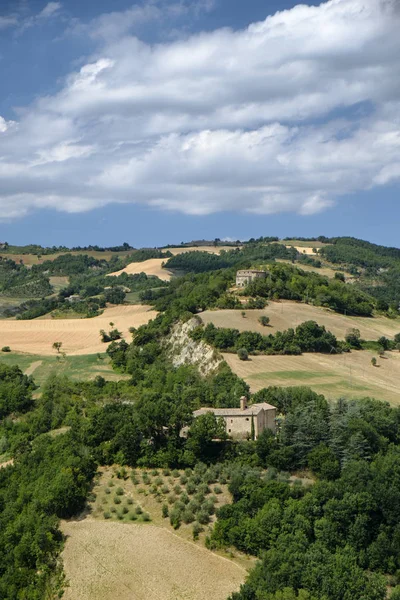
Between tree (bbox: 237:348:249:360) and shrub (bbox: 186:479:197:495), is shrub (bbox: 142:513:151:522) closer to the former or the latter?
shrub (bbox: 186:479:197:495)

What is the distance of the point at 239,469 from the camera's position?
5728cm

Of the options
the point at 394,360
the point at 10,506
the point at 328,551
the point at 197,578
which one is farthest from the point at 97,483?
the point at 394,360

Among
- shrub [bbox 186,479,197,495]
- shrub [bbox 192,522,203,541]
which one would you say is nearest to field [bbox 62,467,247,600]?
shrub [bbox 192,522,203,541]

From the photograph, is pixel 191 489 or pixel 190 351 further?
pixel 190 351

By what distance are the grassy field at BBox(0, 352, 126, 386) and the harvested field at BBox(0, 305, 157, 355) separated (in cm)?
448

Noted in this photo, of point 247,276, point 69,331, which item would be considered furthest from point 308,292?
point 69,331

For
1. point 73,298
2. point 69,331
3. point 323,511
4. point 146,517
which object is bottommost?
point 146,517

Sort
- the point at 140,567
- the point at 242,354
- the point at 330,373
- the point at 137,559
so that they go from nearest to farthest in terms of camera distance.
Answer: the point at 140,567 < the point at 137,559 < the point at 330,373 < the point at 242,354

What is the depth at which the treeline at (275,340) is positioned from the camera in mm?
93750

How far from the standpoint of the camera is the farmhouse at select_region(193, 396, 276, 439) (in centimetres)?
6352

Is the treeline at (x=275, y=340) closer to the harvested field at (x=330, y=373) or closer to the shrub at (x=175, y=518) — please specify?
the harvested field at (x=330, y=373)

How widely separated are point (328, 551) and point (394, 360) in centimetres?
5412

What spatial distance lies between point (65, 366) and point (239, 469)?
2111 inches

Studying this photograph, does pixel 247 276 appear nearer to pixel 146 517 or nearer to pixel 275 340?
pixel 275 340
